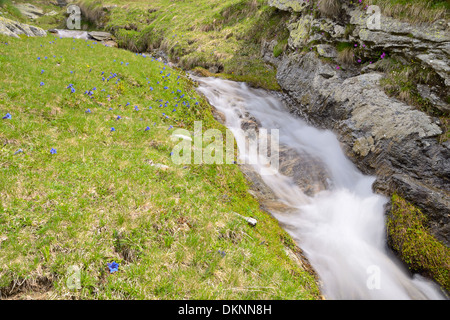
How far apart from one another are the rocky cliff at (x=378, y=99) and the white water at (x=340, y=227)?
29.0 inches

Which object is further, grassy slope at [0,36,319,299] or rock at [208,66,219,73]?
rock at [208,66,219,73]

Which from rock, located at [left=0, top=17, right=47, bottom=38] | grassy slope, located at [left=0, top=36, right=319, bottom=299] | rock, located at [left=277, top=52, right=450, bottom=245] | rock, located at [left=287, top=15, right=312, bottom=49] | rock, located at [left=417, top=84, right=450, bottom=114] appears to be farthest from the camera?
rock, located at [left=287, top=15, right=312, bottom=49]

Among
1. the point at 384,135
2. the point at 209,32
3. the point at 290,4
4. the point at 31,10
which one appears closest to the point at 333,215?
the point at 384,135

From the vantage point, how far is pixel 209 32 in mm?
24797

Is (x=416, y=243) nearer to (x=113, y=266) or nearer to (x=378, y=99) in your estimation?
(x=378, y=99)

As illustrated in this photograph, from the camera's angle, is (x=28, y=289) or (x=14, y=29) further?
(x=14, y=29)

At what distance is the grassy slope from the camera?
3.74 metres

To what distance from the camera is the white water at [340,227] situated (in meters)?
6.38

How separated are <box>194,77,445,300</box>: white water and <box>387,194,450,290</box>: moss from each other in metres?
0.28

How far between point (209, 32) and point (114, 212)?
24574mm

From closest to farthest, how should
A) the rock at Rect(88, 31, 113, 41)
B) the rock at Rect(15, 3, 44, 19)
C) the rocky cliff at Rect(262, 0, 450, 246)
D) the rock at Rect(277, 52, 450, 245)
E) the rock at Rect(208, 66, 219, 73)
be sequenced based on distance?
1. the rock at Rect(277, 52, 450, 245)
2. the rocky cliff at Rect(262, 0, 450, 246)
3. the rock at Rect(208, 66, 219, 73)
4. the rock at Rect(88, 31, 113, 41)
5. the rock at Rect(15, 3, 44, 19)

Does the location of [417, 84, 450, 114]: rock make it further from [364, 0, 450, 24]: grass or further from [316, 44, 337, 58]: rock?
[316, 44, 337, 58]: rock

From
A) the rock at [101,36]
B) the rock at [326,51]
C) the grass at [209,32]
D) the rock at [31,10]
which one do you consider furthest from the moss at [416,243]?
the rock at [31,10]

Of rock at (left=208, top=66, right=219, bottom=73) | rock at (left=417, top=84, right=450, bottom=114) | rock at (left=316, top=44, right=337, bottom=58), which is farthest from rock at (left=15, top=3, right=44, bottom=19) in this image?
rock at (left=417, top=84, right=450, bottom=114)
